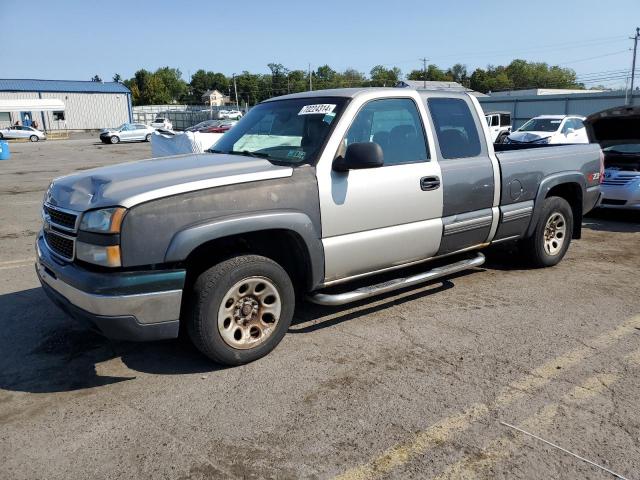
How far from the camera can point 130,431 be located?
9.93 feet

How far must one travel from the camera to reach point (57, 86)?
2391 inches

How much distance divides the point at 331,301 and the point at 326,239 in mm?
473

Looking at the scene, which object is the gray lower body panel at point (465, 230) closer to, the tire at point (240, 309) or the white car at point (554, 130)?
the tire at point (240, 309)

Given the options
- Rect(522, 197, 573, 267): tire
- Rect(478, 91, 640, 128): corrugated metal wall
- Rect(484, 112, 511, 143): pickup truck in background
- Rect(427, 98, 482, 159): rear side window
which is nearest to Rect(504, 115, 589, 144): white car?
Rect(484, 112, 511, 143): pickup truck in background

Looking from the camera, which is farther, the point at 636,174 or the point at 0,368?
the point at 636,174

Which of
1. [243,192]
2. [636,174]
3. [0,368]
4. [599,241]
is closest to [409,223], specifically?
[243,192]

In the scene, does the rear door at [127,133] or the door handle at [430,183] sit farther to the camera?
the rear door at [127,133]

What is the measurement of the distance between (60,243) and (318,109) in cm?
218

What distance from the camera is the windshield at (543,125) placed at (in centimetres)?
1925

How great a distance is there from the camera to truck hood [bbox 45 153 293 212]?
3.28 metres

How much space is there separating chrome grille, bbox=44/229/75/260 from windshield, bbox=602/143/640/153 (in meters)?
9.25

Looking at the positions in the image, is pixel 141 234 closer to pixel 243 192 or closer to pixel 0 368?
pixel 243 192

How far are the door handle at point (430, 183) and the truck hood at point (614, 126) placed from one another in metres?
5.41

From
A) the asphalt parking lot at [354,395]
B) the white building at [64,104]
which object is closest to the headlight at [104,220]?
the asphalt parking lot at [354,395]
